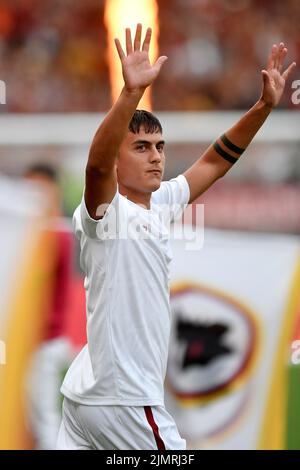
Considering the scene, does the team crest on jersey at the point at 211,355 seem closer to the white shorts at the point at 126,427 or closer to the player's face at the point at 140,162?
the white shorts at the point at 126,427

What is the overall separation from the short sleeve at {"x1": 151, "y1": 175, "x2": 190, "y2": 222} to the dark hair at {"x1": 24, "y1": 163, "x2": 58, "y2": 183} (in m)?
3.42

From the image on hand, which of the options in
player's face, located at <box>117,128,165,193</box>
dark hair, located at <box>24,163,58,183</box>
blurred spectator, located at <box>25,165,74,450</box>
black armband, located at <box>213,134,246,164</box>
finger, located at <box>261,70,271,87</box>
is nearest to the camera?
player's face, located at <box>117,128,165,193</box>

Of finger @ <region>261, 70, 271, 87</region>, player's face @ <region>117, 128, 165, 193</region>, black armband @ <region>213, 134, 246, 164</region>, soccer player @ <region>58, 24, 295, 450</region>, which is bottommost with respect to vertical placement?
soccer player @ <region>58, 24, 295, 450</region>

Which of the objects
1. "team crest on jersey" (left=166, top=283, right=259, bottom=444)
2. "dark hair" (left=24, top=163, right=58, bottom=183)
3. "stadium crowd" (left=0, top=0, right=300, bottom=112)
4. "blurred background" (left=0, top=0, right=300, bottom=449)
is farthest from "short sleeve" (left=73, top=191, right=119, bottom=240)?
"stadium crowd" (left=0, top=0, right=300, bottom=112)

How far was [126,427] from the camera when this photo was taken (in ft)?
13.1

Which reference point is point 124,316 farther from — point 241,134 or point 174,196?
point 241,134

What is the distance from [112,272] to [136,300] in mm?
141

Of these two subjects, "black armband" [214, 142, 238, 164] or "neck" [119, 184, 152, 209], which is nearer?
"neck" [119, 184, 152, 209]

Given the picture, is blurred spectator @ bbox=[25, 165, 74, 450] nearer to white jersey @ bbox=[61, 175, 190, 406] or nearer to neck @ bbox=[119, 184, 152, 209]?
white jersey @ bbox=[61, 175, 190, 406]

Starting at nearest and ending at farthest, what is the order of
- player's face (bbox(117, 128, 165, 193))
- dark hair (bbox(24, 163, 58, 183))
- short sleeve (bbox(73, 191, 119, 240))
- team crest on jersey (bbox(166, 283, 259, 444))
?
short sleeve (bbox(73, 191, 119, 240)) → player's face (bbox(117, 128, 165, 193)) → team crest on jersey (bbox(166, 283, 259, 444)) → dark hair (bbox(24, 163, 58, 183))

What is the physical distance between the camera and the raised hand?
12.3 ft

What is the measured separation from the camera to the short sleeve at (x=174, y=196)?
14.6 ft
